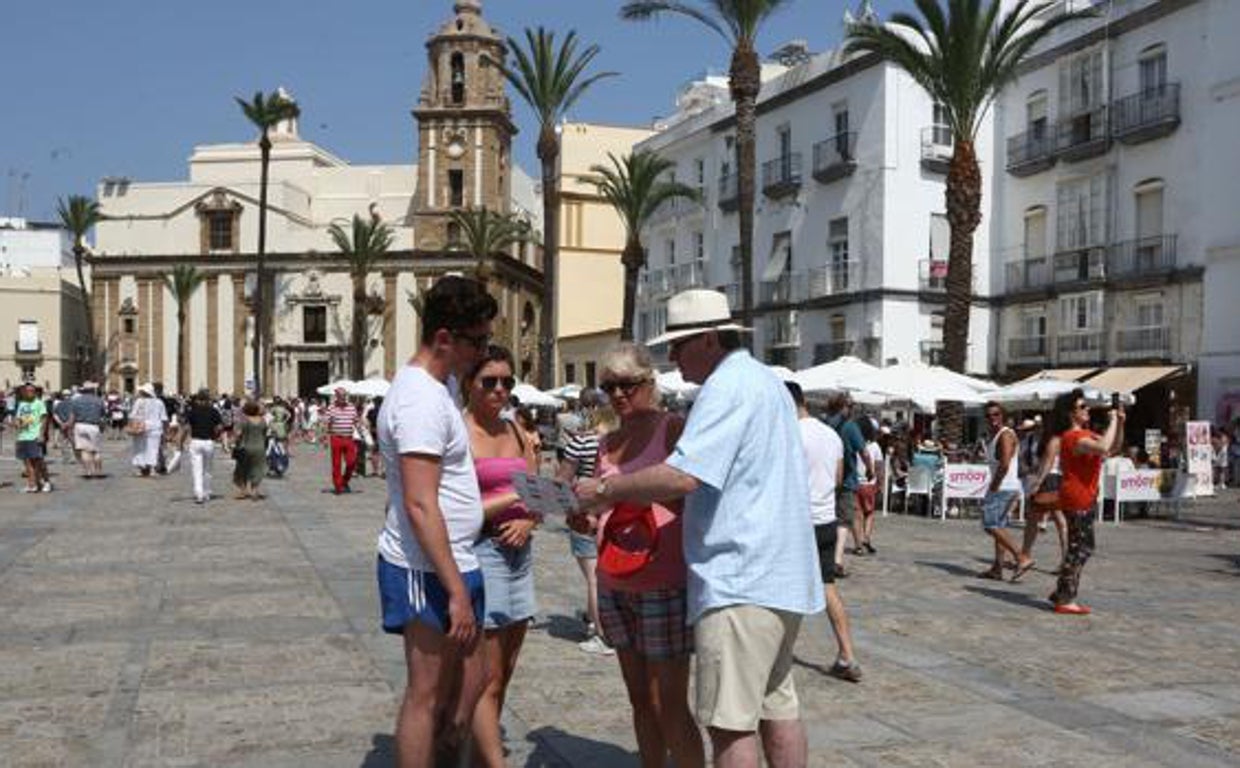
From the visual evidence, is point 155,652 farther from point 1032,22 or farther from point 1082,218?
point 1032,22

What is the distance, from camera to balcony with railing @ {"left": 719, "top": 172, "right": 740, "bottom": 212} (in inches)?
1670

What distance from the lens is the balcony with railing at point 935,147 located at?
1382 inches

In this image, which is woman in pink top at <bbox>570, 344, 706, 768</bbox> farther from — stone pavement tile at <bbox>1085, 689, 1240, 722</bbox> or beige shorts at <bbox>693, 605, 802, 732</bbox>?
stone pavement tile at <bbox>1085, 689, 1240, 722</bbox>

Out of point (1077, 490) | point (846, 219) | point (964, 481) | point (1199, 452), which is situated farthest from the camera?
point (846, 219)

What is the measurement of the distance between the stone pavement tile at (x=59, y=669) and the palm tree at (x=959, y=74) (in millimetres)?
20171

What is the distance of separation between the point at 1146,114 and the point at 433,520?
30695 millimetres

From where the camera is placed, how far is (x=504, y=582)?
442 cm

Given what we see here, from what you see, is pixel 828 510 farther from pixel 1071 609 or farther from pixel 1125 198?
pixel 1125 198

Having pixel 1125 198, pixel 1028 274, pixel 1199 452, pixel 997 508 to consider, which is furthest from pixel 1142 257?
pixel 997 508

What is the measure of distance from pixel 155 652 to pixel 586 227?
5519 cm

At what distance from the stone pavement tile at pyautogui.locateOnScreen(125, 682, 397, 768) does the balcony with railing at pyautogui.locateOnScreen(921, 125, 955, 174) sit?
3153cm

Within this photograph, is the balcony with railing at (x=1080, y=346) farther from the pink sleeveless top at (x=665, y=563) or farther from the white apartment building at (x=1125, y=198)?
the pink sleeveless top at (x=665, y=563)

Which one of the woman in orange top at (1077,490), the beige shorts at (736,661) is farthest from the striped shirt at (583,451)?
the woman in orange top at (1077,490)

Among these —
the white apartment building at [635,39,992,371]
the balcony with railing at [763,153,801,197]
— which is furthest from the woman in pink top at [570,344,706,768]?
the balcony with railing at [763,153,801,197]
